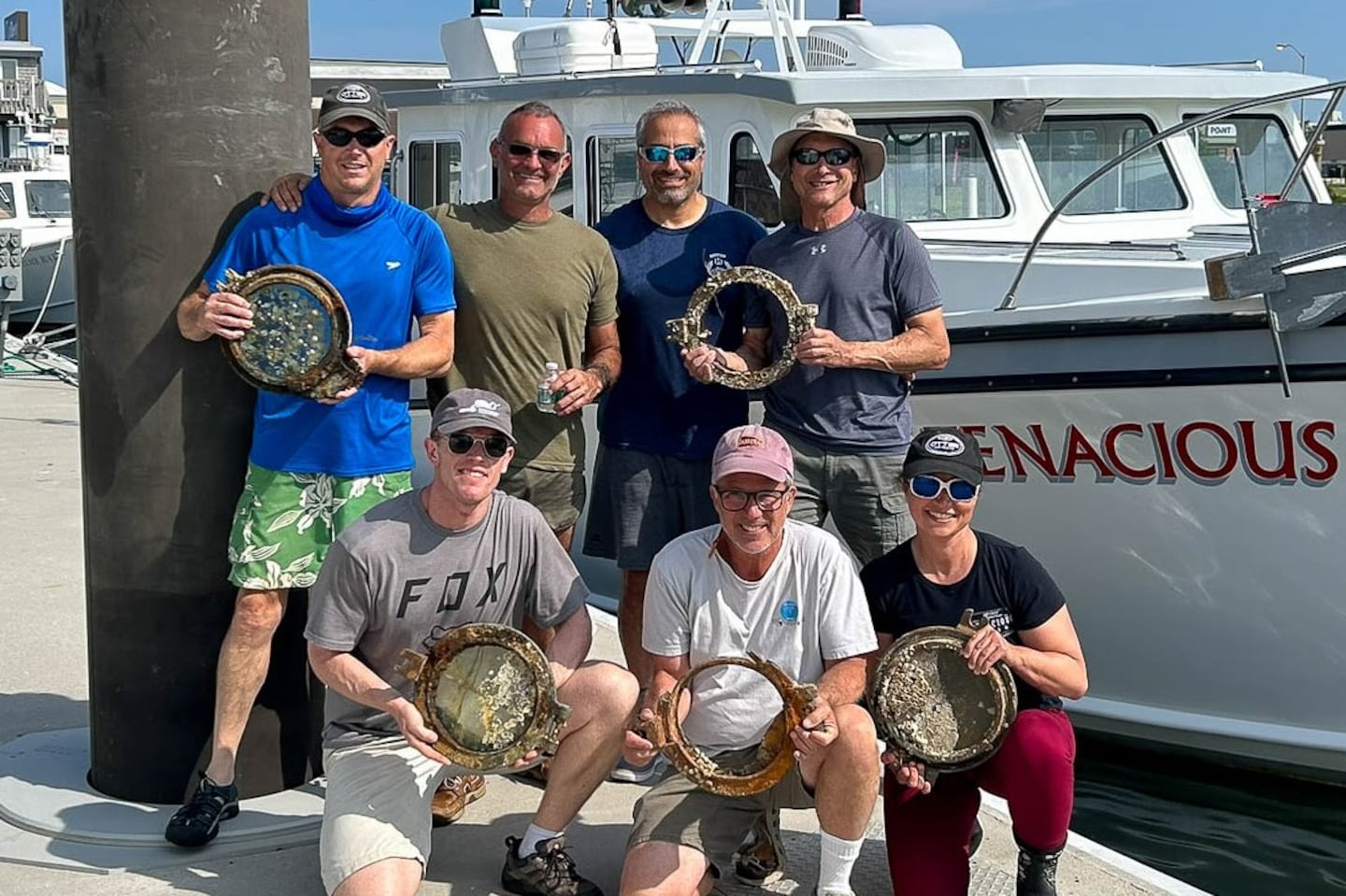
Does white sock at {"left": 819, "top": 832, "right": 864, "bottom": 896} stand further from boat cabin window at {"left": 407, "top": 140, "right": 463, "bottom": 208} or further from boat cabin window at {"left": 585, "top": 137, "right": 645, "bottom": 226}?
boat cabin window at {"left": 407, "top": 140, "right": 463, "bottom": 208}

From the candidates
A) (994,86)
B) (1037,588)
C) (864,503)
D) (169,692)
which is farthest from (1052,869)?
(994,86)

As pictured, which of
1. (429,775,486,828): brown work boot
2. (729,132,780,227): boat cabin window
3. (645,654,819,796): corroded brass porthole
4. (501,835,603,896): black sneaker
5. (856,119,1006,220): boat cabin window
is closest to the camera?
(645,654,819,796): corroded brass porthole

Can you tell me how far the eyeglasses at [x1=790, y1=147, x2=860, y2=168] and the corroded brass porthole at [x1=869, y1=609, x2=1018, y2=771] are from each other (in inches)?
51.7

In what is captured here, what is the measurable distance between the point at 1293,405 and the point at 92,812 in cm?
376

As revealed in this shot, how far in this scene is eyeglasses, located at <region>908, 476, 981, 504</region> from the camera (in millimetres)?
3443

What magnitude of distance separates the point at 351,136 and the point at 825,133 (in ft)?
3.86

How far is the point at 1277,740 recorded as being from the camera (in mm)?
5688

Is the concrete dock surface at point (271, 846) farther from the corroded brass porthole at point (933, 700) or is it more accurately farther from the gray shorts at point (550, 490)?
the gray shorts at point (550, 490)

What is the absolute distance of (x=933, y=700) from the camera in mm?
3391

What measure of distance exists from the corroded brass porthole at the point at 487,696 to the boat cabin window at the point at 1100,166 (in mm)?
4325

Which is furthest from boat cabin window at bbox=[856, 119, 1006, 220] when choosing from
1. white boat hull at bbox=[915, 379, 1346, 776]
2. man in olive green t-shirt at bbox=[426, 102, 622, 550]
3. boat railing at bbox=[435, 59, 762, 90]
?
man in olive green t-shirt at bbox=[426, 102, 622, 550]

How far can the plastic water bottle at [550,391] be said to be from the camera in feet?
13.3

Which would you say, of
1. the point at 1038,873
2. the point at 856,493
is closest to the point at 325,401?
the point at 856,493

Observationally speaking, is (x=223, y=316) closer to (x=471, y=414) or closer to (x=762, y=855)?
(x=471, y=414)
